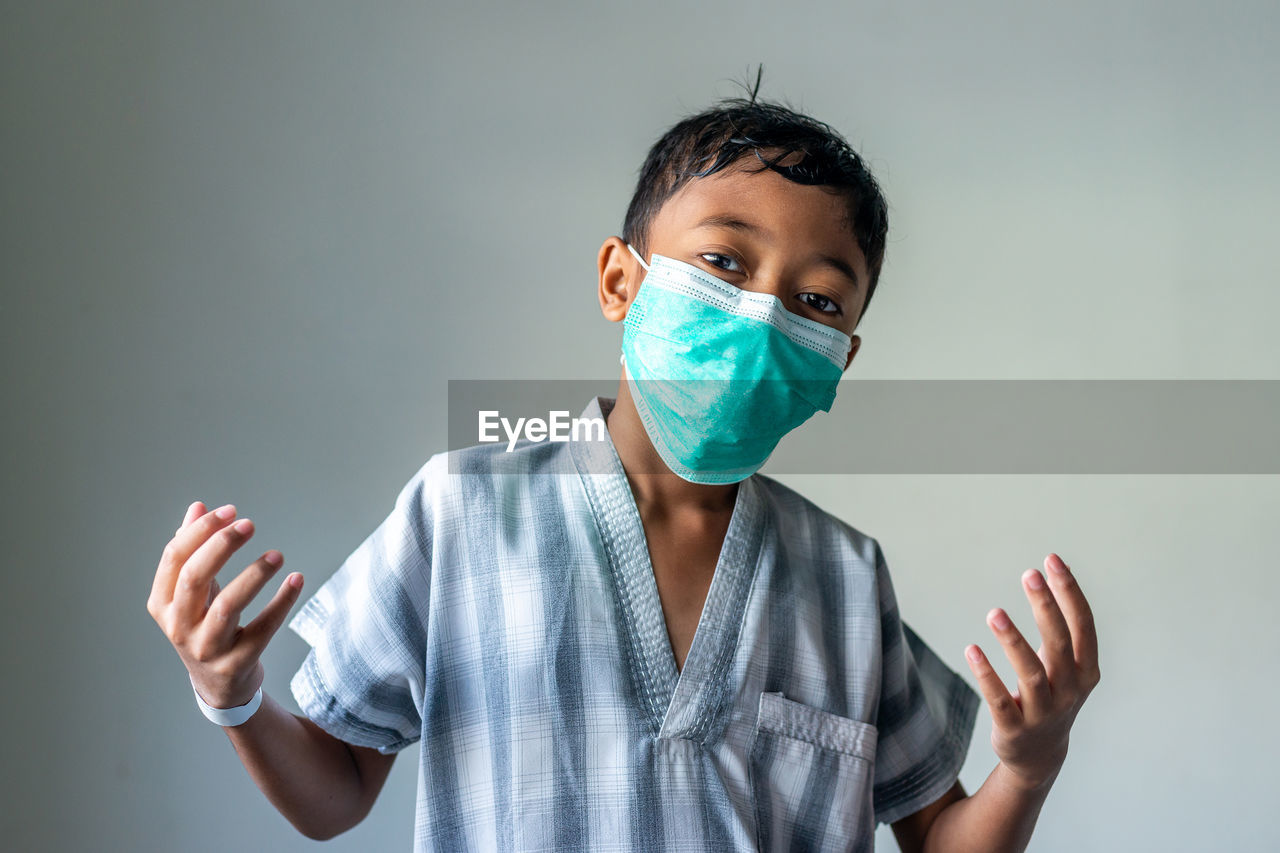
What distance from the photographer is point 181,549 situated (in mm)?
640

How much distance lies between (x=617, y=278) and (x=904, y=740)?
20.9 inches

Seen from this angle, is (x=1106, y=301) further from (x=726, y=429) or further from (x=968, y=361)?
(x=726, y=429)

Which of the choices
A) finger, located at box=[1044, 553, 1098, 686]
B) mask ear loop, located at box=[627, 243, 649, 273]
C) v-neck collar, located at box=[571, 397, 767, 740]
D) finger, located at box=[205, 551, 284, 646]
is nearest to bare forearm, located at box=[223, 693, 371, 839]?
finger, located at box=[205, 551, 284, 646]

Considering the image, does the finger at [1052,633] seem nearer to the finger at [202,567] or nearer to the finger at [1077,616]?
the finger at [1077,616]

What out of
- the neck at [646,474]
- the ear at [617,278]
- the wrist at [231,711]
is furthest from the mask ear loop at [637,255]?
the wrist at [231,711]

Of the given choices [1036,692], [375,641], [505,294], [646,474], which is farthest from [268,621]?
[505,294]

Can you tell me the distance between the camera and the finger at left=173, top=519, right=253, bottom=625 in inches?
24.7

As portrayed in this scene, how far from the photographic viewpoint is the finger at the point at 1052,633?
2.34 feet

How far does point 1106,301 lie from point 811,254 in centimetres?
96

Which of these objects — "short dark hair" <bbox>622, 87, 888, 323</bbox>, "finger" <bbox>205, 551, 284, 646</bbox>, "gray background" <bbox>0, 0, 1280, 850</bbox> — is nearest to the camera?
"finger" <bbox>205, 551, 284, 646</bbox>

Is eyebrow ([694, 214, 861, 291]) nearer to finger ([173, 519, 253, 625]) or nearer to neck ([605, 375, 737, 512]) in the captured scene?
neck ([605, 375, 737, 512])

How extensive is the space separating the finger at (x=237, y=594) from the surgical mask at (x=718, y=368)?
1.16 ft

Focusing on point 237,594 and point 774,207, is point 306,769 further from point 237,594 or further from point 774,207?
point 774,207

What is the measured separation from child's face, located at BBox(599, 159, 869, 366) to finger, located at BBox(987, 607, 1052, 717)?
30cm
